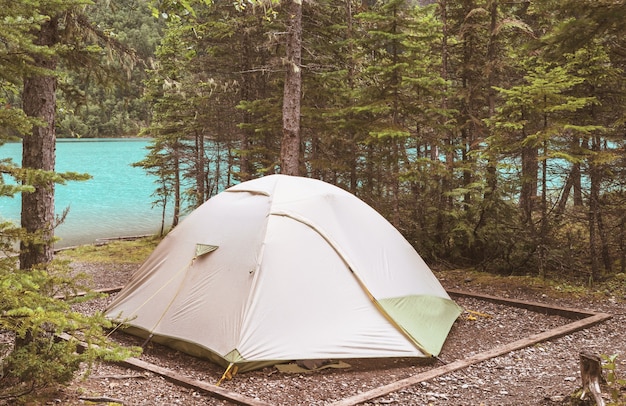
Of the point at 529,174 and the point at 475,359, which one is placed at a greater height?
the point at 529,174

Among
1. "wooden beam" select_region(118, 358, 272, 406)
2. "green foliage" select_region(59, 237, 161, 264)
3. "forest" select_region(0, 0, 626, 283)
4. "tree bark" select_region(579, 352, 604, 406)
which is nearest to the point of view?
"tree bark" select_region(579, 352, 604, 406)

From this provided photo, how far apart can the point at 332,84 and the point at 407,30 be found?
8.12 ft

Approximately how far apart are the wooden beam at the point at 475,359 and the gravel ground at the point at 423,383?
6cm

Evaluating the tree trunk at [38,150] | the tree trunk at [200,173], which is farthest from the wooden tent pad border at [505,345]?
the tree trunk at [200,173]

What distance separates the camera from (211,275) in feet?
23.3

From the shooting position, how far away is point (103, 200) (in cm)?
4091

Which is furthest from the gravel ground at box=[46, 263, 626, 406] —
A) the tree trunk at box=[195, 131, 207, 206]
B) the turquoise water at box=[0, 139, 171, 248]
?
the tree trunk at box=[195, 131, 207, 206]

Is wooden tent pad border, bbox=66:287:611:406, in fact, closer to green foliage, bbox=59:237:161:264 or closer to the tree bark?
the tree bark

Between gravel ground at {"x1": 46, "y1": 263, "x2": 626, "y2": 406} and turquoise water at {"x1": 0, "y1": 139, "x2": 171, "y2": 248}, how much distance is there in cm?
598

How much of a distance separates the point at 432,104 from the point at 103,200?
34.4 m

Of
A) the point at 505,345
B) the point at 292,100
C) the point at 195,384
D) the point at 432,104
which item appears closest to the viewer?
the point at 195,384

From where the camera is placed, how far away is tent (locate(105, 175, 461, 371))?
6.47 meters

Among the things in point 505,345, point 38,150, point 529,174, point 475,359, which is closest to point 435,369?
point 475,359

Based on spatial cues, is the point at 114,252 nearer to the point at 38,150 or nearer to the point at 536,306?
the point at 38,150
